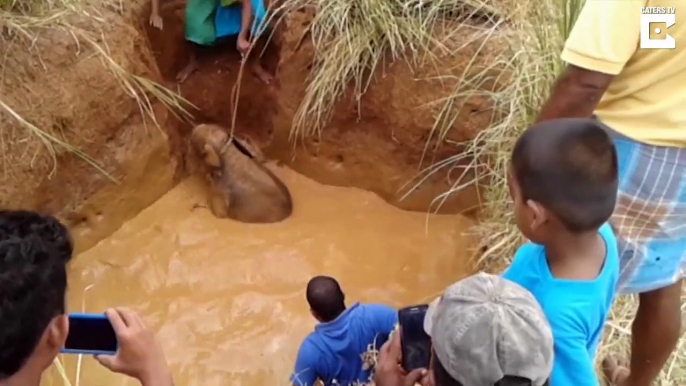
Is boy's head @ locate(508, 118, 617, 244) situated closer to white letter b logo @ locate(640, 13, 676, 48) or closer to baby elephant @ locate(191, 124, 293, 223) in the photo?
white letter b logo @ locate(640, 13, 676, 48)

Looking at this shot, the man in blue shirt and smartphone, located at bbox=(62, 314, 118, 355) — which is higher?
smartphone, located at bbox=(62, 314, 118, 355)

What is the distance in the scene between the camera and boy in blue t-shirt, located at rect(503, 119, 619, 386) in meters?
1.50

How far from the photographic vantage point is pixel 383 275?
10.8 feet

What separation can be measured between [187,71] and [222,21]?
0.34 m

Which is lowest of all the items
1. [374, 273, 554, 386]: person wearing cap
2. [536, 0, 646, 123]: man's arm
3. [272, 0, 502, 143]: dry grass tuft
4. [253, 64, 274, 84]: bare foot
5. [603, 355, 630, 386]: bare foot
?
[603, 355, 630, 386]: bare foot

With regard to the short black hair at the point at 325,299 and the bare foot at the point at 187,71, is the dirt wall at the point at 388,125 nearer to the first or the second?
the bare foot at the point at 187,71

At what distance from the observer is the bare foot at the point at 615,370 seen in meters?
2.40

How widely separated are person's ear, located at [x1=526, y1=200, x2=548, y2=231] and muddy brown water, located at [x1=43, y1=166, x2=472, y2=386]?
A: 1.58m

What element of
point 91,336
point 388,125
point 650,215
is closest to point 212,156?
point 388,125

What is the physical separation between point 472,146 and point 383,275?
2.15 feet

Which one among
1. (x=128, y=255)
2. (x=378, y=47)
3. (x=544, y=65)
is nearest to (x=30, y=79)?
(x=128, y=255)

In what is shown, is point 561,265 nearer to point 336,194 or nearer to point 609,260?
point 609,260

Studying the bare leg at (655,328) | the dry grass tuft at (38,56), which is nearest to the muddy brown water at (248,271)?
the dry grass tuft at (38,56)

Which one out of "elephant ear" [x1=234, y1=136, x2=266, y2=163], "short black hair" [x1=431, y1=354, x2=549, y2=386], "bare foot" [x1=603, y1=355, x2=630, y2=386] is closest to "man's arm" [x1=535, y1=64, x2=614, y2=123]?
"short black hair" [x1=431, y1=354, x2=549, y2=386]
